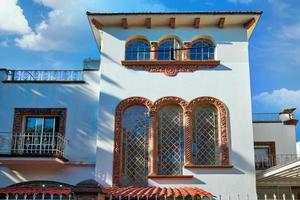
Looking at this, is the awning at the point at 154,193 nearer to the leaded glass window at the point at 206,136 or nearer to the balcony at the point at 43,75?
the leaded glass window at the point at 206,136

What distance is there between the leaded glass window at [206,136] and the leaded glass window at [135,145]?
172cm

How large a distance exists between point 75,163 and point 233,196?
556 cm

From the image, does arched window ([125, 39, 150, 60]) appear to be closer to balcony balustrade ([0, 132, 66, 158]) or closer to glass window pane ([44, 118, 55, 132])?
glass window pane ([44, 118, 55, 132])

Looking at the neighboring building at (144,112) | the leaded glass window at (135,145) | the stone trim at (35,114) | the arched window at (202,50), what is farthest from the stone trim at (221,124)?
the stone trim at (35,114)

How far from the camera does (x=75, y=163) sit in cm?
1474

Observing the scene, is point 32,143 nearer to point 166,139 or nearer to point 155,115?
point 155,115

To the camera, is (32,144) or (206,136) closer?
(206,136)

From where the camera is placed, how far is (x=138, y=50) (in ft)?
51.2

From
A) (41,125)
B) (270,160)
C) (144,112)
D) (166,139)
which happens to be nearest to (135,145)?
(166,139)

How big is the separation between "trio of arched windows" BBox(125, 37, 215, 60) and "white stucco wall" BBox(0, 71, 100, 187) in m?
1.67

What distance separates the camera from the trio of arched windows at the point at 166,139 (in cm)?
1428

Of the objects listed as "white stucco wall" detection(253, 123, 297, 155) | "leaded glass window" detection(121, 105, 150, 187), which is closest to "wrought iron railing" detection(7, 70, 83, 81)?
"leaded glass window" detection(121, 105, 150, 187)

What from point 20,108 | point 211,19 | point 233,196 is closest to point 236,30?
point 211,19

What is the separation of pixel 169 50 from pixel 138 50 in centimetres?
116
